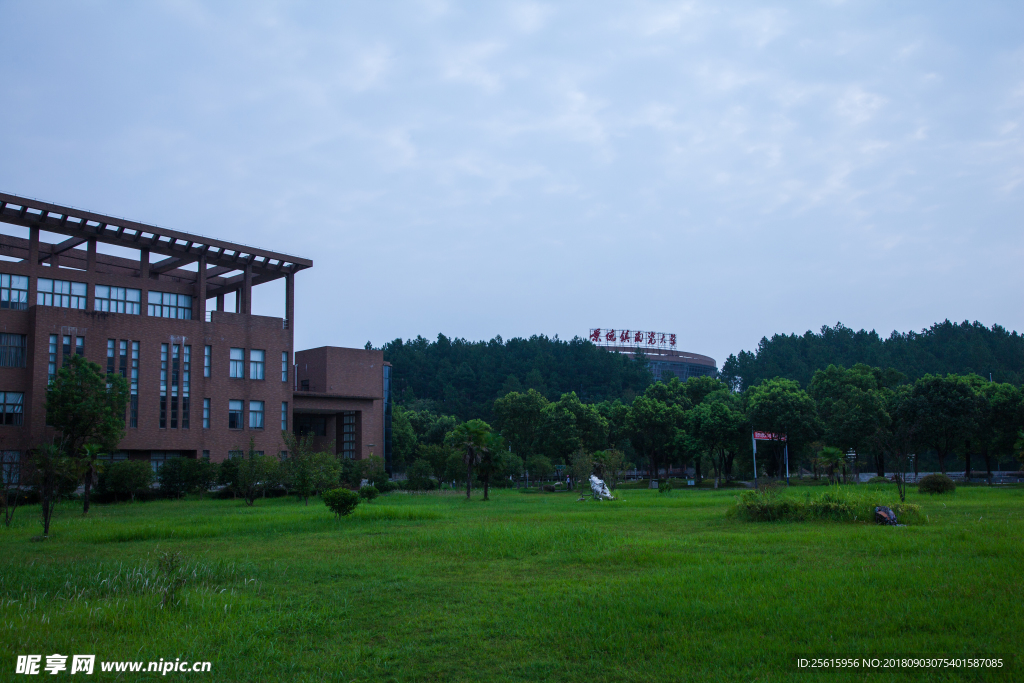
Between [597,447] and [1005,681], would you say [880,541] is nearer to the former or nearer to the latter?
[1005,681]

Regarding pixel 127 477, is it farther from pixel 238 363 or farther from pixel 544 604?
pixel 544 604

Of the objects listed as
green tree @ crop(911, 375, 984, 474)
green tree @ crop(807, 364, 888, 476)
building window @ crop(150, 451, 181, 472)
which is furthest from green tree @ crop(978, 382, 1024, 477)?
building window @ crop(150, 451, 181, 472)

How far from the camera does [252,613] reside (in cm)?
945

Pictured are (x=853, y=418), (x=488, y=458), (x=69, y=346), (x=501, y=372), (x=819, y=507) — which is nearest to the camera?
(x=819, y=507)

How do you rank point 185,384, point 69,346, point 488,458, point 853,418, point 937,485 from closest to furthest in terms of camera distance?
point 937,485, point 488,458, point 69,346, point 185,384, point 853,418

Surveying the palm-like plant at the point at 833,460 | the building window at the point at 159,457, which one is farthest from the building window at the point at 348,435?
the palm-like plant at the point at 833,460

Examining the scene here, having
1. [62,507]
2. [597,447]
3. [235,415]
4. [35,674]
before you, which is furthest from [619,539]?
[597,447]

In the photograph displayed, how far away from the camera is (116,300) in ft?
156

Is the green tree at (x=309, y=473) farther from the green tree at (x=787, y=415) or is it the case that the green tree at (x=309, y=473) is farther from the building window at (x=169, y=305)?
the green tree at (x=787, y=415)

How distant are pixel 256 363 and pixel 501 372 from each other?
2277 inches

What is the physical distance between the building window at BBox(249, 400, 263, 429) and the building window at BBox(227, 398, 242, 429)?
76 centimetres

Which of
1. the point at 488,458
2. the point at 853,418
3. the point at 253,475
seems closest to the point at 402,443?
the point at 488,458

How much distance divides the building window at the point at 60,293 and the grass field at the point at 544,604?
1337 inches

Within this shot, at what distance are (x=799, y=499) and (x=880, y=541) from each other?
720cm
